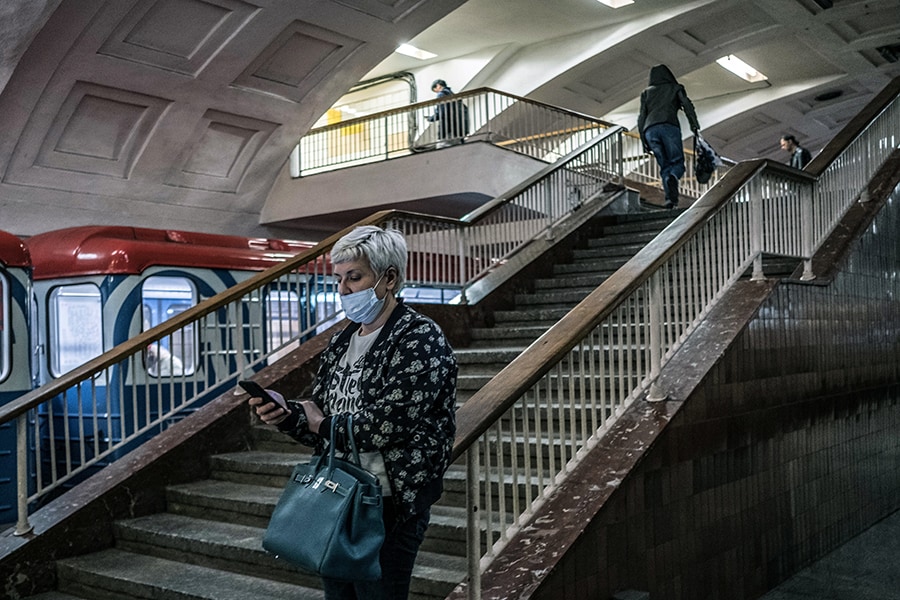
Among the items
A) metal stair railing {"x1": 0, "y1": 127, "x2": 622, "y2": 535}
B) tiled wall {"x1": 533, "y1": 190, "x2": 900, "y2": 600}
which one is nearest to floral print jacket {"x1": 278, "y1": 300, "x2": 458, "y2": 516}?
tiled wall {"x1": 533, "y1": 190, "x2": 900, "y2": 600}

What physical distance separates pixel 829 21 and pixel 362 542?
20662 millimetres

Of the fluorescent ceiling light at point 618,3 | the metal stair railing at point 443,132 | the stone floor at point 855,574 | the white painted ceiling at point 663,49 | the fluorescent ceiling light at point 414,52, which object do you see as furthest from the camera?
the fluorescent ceiling light at point 414,52

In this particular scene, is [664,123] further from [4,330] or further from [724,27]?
[724,27]

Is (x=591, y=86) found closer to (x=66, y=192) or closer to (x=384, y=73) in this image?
(x=384, y=73)

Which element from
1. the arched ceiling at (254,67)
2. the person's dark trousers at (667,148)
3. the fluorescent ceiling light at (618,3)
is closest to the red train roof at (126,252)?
the arched ceiling at (254,67)

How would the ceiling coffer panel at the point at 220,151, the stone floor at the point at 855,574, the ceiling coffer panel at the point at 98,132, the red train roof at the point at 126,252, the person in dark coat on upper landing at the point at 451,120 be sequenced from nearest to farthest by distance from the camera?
1. the stone floor at the point at 855,574
2. the red train roof at the point at 126,252
3. the ceiling coffer panel at the point at 98,132
4. the person in dark coat on upper landing at the point at 451,120
5. the ceiling coffer panel at the point at 220,151

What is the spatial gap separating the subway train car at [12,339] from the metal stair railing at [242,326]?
0.25 metres

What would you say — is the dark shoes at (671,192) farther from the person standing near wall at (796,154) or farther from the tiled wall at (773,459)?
the tiled wall at (773,459)

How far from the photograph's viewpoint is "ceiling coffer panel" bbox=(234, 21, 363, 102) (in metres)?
15.4

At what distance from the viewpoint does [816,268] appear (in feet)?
21.6

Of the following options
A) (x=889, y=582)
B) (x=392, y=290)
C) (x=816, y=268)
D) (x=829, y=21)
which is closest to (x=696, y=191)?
(x=829, y=21)

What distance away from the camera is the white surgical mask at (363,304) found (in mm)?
2906

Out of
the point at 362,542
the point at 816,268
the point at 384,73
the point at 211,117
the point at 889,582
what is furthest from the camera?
the point at 384,73

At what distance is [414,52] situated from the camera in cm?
2173
